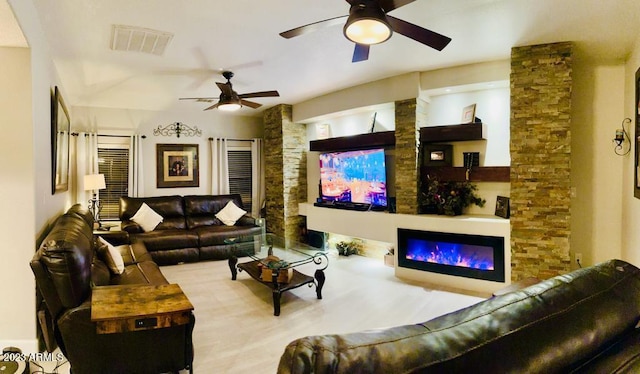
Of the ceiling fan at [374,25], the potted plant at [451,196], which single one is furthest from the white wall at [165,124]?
the ceiling fan at [374,25]

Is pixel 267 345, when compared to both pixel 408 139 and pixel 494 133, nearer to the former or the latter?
pixel 408 139

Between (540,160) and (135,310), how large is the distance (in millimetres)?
3828

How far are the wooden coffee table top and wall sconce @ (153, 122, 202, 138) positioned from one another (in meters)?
5.01

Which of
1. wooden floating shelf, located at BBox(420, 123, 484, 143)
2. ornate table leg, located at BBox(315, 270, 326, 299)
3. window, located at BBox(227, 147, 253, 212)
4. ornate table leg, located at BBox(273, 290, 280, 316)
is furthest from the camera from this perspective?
window, located at BBox(227, 147, 253, 212)

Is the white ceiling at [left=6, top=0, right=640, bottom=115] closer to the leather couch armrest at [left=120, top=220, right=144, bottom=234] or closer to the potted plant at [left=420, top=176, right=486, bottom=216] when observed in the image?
the potted plant at [left=420, top=176, right=486, bottom=216]

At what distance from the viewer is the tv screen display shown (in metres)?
4.95

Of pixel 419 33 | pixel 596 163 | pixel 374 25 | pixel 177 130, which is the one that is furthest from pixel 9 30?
pixel 596 163

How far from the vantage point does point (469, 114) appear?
4.18 m

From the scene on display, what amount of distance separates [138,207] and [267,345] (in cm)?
420

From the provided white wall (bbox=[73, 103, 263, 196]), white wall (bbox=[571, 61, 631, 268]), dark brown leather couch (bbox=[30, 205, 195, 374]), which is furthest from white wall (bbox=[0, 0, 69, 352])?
white wall (bbox=[571, 61, 631, 268])

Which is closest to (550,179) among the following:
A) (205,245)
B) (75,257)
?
(75,257)

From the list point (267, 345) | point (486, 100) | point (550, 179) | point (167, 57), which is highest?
point (167, 57)

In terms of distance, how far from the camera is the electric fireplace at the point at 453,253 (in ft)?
12.5

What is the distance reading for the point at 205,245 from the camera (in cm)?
541
